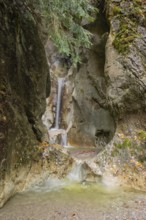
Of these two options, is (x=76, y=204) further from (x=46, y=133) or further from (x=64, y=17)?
(x=64, y=17)

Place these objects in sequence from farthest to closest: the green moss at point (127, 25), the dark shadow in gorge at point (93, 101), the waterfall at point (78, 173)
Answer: the dark shadow in gorge at point (93, 101) < the green moss at point (127, 25) < the waterfall at point (78, 173)

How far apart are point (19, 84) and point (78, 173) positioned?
3.64 metres

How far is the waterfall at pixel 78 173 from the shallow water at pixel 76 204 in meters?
0.80

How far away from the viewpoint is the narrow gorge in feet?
16.1

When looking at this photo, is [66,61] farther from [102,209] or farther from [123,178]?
[102,209]

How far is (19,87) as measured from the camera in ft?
21.3

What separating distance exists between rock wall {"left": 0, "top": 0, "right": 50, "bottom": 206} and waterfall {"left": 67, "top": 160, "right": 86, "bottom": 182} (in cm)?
161

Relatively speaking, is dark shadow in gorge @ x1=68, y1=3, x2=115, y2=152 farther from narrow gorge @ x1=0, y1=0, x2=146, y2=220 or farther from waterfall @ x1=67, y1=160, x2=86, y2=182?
waterfall @ x1=67, y1=160, x2=86, y2=182

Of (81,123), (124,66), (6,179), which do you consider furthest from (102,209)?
(81,123)

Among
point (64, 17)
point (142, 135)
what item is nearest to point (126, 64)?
point (142, 135)

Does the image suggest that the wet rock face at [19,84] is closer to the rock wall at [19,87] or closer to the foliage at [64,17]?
the rock wall at [19,87]

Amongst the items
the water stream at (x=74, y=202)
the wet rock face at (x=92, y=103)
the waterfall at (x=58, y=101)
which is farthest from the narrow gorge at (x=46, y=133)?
the waterfall at (x=58, y=101)

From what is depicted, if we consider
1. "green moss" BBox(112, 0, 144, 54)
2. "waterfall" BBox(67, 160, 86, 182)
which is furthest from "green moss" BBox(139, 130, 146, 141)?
"green moss" BBox(112, 0, 144, 54)

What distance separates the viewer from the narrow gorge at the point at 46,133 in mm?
4898
